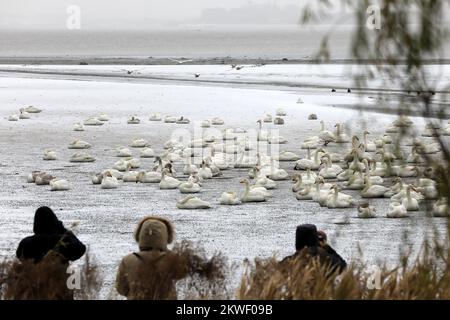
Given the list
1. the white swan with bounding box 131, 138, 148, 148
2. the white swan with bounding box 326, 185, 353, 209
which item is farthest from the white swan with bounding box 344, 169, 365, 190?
the white swan with bounding box 131, 138, 148, 148

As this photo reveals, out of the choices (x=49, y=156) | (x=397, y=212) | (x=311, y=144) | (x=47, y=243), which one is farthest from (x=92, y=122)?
(x=47, y=243)

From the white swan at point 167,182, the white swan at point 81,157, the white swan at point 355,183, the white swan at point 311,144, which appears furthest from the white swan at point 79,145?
the white swan at point 355,183

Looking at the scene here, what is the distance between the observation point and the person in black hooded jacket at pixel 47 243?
889 centimetres

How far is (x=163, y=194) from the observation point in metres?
19.3

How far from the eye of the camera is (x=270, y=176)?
67.4 feet

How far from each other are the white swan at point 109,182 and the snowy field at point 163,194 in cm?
18

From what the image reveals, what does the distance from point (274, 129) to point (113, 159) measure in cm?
658

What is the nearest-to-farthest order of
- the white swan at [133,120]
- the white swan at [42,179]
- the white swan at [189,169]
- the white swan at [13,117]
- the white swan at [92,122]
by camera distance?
the white swan at [42,179] < the white swan at [189,169] < the white swan at [92,122] < the white swan at [133,120] < the white swan at [13,117]

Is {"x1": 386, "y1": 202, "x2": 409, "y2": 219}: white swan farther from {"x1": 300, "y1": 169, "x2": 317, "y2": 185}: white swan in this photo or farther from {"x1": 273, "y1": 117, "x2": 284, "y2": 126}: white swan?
{"x1": 273, "y1": 117, "x2": 284, "y2": 126}: white swan

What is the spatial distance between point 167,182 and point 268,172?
1918 millimetres

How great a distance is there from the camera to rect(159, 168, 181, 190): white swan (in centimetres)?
1975

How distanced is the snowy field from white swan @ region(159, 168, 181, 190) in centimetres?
13

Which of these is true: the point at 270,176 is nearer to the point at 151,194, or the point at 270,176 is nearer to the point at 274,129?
the point at 151,194

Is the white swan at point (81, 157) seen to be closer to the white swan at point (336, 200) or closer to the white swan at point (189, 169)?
the white swan at point (189, 169)
